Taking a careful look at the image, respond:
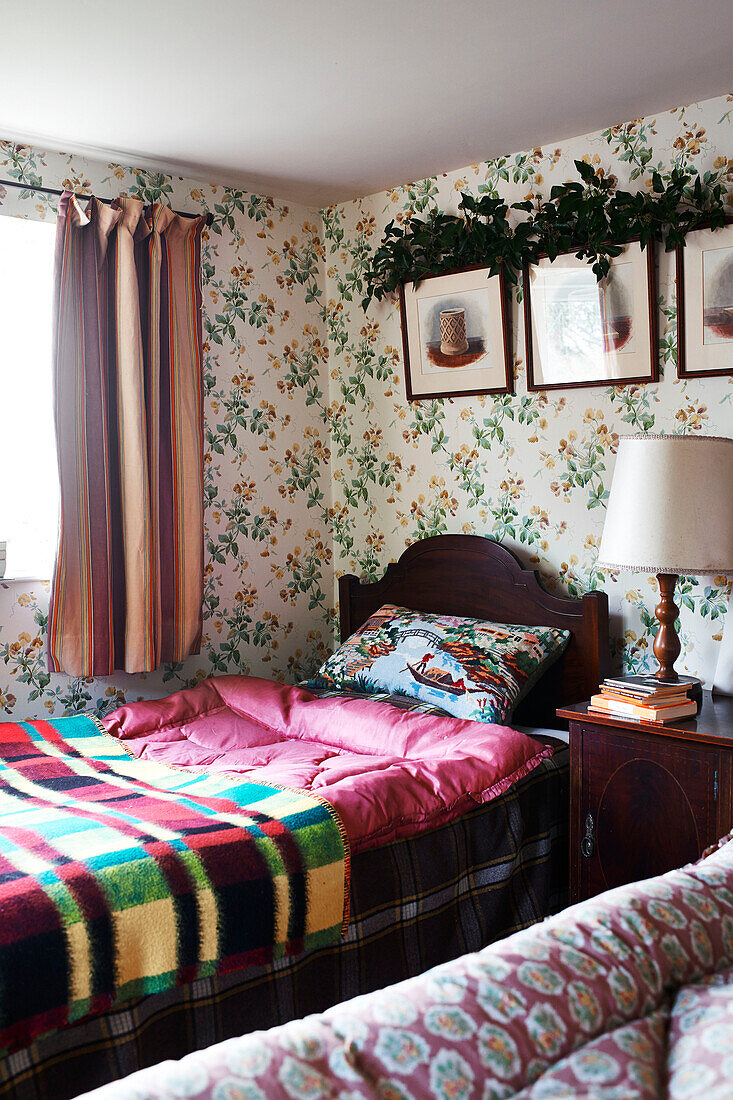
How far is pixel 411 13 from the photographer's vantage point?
2195mm

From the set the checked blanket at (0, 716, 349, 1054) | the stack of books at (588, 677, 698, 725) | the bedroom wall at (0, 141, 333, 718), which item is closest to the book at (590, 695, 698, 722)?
the stack of books at (588, 677, 698, 725)

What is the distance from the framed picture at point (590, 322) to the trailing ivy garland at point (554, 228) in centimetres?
5

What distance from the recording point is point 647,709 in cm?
234

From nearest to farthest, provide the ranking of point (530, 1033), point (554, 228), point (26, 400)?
1. point (530, 1033)
2. point (554, 228)
3. point (26, 400)

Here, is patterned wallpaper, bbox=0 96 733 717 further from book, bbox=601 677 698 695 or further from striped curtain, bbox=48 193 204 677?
book, bbox=601 677 698 695

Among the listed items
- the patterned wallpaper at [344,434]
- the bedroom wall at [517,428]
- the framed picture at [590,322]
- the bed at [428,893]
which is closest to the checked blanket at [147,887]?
the bed at [428,893]

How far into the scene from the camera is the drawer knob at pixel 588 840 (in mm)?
2457

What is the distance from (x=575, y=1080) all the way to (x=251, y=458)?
2.94 meters

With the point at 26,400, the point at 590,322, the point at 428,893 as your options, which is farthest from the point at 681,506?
the point at 26,400

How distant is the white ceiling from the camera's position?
219 centimetres

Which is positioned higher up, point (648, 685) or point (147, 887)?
point (648, 685)

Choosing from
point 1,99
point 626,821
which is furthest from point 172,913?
point 1,99

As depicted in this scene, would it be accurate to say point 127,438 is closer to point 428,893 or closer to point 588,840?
point 428,893

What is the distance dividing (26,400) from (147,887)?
1.99m
